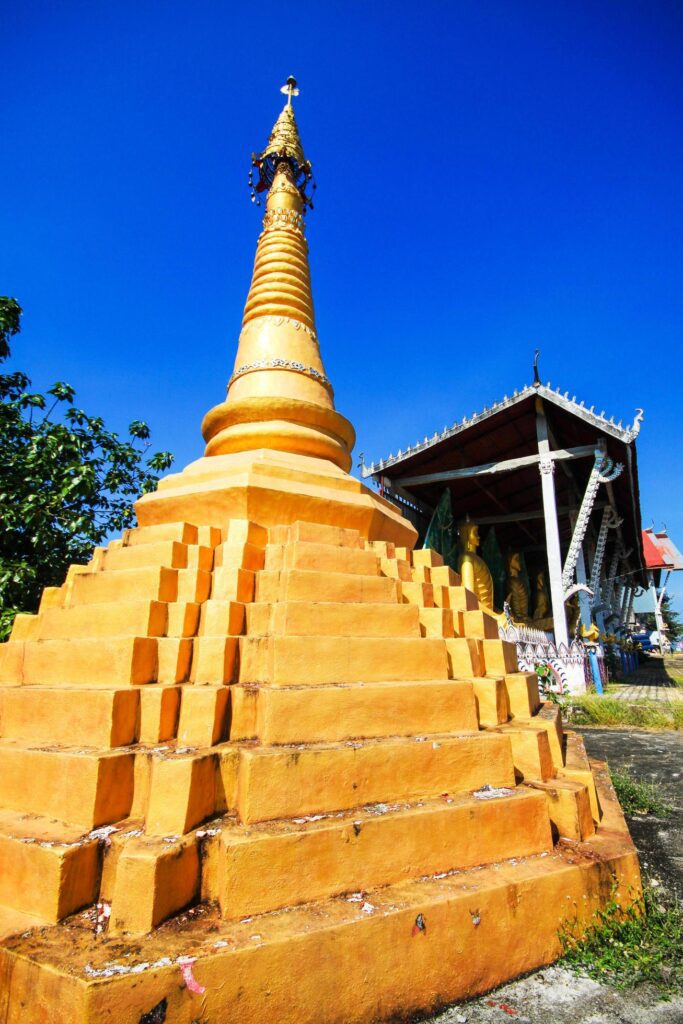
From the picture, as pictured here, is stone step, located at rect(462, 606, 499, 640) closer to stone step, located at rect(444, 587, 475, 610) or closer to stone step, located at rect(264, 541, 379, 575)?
stone step, located at rect(444, 587, 475, 610)

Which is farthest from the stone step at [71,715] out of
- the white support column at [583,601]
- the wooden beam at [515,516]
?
the wooden beam at [515,516]

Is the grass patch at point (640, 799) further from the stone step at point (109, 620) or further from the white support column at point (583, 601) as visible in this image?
the white support column at point (583, 601)

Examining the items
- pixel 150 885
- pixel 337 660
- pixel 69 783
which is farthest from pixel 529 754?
pixel 69 783

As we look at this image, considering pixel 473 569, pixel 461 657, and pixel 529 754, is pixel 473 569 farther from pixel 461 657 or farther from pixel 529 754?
pixel 529 754

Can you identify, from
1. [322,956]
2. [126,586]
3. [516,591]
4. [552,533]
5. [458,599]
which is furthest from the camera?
[516,591]

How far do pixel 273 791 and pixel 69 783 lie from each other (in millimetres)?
876

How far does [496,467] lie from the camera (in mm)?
16500

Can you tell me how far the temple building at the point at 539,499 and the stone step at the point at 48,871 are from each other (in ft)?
38.8

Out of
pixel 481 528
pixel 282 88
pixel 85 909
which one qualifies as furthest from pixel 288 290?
pixel 481 528

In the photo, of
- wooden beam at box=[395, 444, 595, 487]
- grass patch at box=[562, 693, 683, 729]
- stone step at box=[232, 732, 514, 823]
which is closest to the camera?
stone step at box=[232, 732, 514, 823]

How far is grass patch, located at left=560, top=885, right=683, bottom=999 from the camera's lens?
2.18 metres

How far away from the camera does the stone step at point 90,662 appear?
2.83 meters

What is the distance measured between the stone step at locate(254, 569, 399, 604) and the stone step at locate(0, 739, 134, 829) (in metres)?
1.15

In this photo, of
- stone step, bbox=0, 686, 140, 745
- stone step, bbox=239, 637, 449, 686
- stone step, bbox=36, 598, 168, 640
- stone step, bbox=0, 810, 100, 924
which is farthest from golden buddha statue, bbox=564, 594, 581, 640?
stone step, bbox=0, 810, 100, 924
